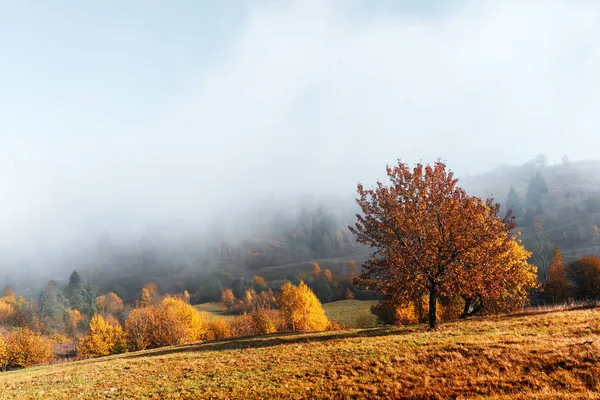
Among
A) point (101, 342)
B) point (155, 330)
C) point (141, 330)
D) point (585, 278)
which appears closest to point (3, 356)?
point (101, 342)

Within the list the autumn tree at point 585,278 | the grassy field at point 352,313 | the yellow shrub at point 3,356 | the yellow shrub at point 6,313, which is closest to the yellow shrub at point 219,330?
the grassy field at point 352,313

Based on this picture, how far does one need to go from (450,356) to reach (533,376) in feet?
14.6

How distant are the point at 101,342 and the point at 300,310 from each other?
2121 inches

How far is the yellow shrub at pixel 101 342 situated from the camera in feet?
245

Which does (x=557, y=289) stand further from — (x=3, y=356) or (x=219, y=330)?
(x=3, y=356)

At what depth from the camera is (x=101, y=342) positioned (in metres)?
75.6

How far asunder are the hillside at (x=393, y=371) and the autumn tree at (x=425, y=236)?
430cm

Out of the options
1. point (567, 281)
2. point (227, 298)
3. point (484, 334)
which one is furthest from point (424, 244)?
point (227, 298)

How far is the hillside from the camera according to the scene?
39.7ft

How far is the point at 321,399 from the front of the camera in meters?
12.7

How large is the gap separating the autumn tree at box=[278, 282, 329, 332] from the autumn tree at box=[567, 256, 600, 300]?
76955mm

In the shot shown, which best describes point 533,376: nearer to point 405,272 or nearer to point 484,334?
point 484,334

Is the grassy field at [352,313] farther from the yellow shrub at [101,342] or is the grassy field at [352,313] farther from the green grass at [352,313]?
the yellow shrub at [101,342]

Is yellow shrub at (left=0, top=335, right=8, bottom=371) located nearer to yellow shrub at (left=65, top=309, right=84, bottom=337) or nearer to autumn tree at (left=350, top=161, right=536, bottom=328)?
yellow shrub at (left=65, top=309, right=84, bottom=337)
